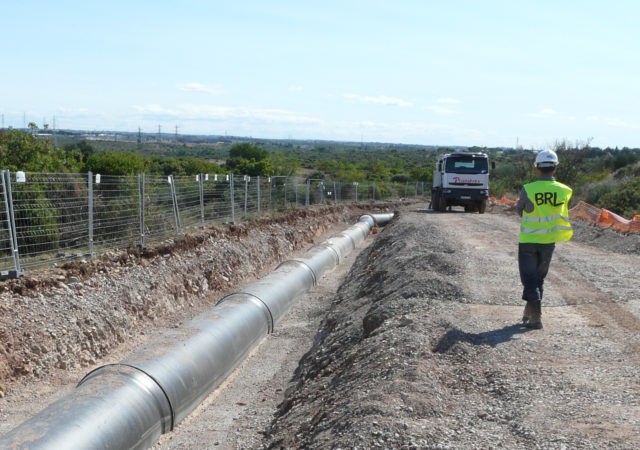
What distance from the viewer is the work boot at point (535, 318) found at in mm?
8531

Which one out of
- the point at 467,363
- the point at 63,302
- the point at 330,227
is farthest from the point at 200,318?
the point at 330,227

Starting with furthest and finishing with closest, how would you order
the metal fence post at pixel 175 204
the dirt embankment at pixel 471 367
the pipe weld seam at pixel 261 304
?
the metal fence post at pixel 175 204 < the pipe weld seam at pixel 261 304 < the dirt embankment at pixel 471 367

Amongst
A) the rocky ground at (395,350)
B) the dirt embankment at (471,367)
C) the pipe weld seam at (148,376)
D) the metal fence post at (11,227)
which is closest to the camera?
the dirt embankment at (471,367)

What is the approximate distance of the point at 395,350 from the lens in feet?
25.9

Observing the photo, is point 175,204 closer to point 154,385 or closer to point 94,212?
point 94,212

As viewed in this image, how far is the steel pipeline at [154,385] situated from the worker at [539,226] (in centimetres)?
376

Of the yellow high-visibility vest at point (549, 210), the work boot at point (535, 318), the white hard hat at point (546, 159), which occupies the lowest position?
the work boot at point (535, 318)

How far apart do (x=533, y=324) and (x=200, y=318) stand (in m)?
4.32

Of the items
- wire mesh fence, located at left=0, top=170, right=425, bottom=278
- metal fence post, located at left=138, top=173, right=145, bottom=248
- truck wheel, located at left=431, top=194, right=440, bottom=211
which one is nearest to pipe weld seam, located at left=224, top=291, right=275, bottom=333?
wire mesh fence, located at left=0, top=170, right=425, bottom=278

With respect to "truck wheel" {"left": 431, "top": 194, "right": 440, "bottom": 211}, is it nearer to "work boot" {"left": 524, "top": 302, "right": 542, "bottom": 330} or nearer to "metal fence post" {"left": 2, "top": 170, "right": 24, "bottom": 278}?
"metal fence post" {"left": 2, "top": 170, "right": 24, "bottom": 278}

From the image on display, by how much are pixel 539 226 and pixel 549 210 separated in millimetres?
202

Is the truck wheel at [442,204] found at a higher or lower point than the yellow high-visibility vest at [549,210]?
lower

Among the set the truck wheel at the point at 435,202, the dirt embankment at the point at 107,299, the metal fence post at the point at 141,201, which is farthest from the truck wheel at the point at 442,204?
the metal fence post at the point at 141,201

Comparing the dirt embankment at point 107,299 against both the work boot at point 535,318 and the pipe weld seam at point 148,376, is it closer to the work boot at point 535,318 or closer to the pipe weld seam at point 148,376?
the pipe weld seam at point 148,376
